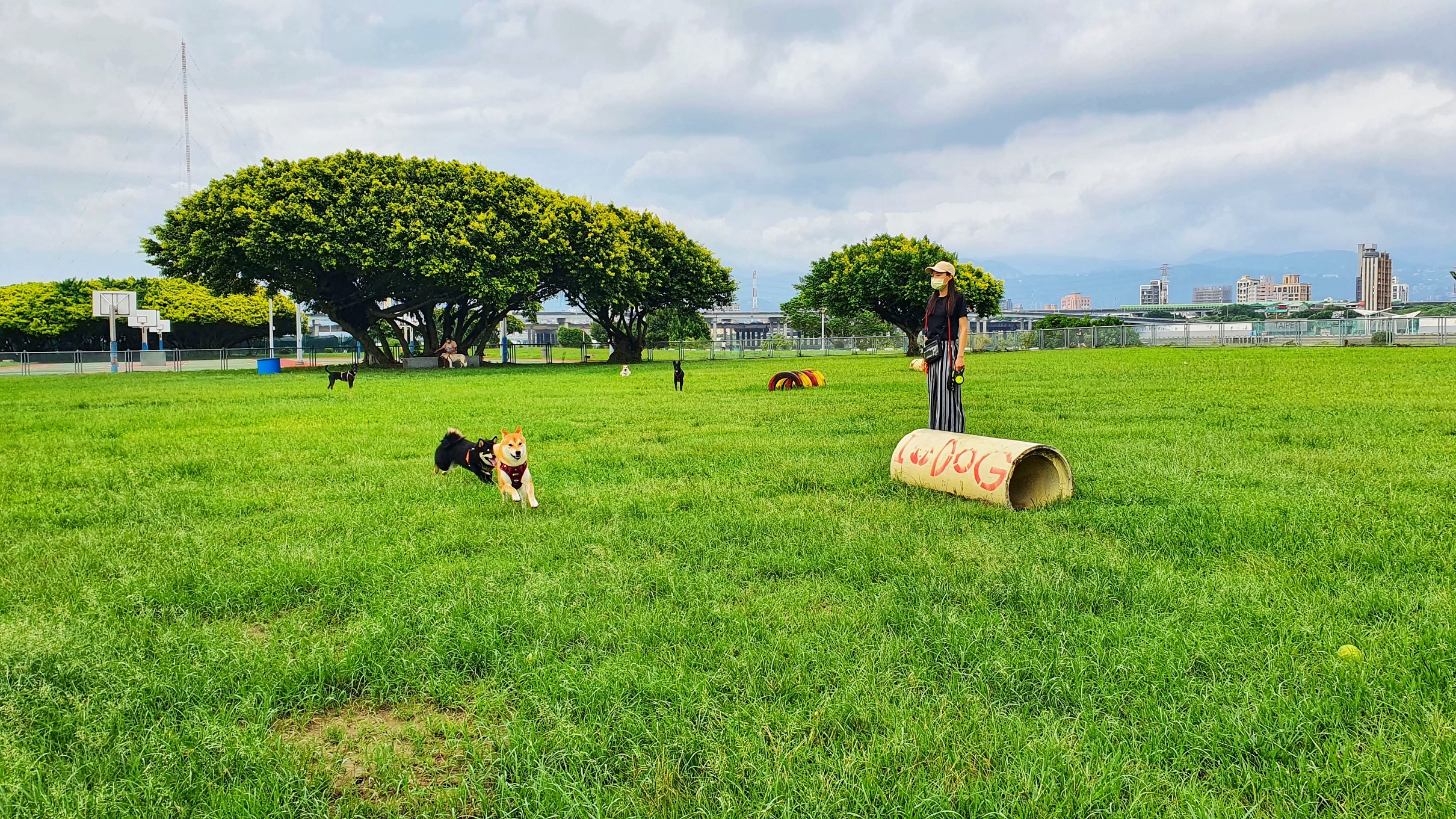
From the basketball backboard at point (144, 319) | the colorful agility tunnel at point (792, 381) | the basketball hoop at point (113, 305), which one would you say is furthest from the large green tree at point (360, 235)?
the colorful agility tunnel at point (792, 381)

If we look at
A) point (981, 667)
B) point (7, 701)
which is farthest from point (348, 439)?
point (981, 667)

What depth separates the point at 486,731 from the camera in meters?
2.53

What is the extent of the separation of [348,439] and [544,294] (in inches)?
1090

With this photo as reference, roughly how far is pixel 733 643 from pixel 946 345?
4782 mm

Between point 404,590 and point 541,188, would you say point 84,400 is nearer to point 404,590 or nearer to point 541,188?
point 404,590

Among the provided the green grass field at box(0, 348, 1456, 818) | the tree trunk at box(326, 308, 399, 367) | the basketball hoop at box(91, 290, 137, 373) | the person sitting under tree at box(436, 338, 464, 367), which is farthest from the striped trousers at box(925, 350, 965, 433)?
the basketball hoop at box(91, 290, 137, 373)

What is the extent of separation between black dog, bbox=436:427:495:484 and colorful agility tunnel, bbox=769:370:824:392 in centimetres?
1111

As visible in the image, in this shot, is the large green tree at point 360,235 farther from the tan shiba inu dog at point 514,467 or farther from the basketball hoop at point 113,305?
the tan shiba inu dog at point 514,467

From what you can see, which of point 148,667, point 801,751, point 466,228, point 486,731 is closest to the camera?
point 801,751

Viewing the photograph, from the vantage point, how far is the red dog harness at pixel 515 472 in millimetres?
5617

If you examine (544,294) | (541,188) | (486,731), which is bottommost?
(486,731)

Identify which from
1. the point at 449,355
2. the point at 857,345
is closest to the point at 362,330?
the point at 449,355

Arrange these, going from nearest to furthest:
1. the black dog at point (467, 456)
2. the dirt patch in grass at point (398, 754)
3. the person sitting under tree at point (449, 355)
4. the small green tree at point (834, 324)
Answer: the dirt patch in grass at point (398, 754) < the black dog at point (467, 456) < the person sitting under tree at point (449, 355) < the small green tree at point (834, 324)

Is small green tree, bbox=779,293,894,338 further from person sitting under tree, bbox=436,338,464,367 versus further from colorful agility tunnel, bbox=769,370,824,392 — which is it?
colorful agility tunnel, bbox=769,370,824,392
